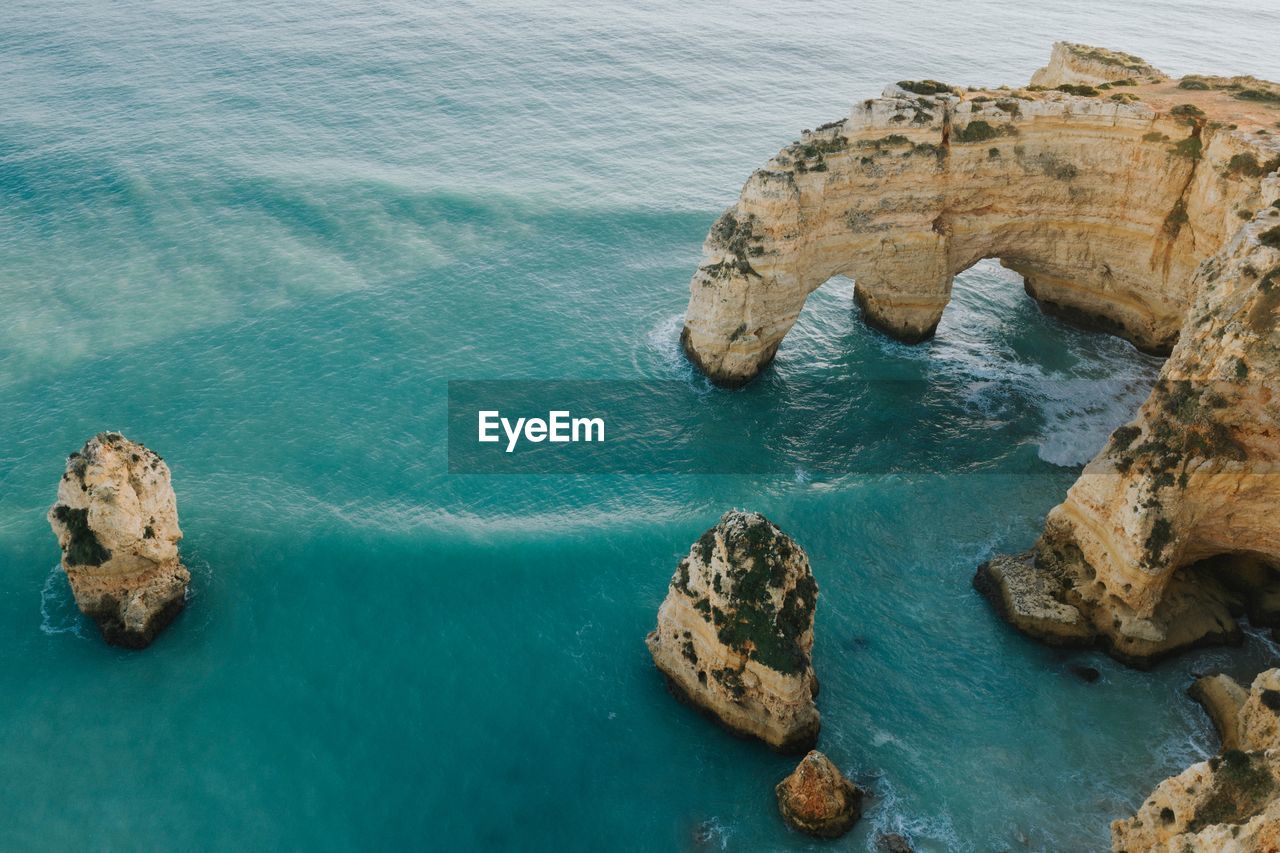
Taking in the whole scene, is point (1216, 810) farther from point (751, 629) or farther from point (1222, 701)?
point (751, 629)

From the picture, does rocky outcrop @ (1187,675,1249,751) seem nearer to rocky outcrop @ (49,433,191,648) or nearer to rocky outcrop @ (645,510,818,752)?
rocky outcrop @ (645,510,818,752)

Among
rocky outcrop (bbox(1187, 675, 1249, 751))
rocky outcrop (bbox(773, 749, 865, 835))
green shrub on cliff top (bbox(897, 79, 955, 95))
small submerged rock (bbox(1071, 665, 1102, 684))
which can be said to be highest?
green shrub on cliff top (bbox(897, 79, 955, 95))

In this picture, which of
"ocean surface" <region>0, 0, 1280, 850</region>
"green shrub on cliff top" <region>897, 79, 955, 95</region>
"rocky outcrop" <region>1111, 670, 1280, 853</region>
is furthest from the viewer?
"green shrub on cliff top" <region>897, 79, 955, 95</region>

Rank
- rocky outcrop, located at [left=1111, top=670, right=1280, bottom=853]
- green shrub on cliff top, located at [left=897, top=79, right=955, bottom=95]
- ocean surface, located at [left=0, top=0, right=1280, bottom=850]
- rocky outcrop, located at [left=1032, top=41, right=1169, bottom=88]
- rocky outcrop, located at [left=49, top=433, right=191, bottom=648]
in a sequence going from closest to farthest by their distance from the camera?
rocky outcrop, located at [left=1111, top=670, right=1280, bottom=853] < ocean surface, located at [left=0, top=0, right=1280, bottom=850] < rocky outcrop, located at [left=49, top=433, right=191, bottom=648] < green shrub on cliff top, located at [left=897, top=79, right=955, bottom=95] < rocky outcrop, located at [left=1032, top=41, right=1169, bottom=88]

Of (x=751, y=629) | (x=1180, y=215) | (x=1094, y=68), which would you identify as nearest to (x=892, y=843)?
(x=751, y=629)

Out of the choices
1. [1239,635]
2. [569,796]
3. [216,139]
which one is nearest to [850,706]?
[569,796]

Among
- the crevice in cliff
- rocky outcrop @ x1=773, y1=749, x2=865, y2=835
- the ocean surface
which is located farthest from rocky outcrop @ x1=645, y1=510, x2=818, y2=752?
the crevice in cliff

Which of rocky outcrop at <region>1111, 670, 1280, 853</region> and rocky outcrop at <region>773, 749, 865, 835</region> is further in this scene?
rocky outcrop at <region>773, 749, 865, 835</region>
